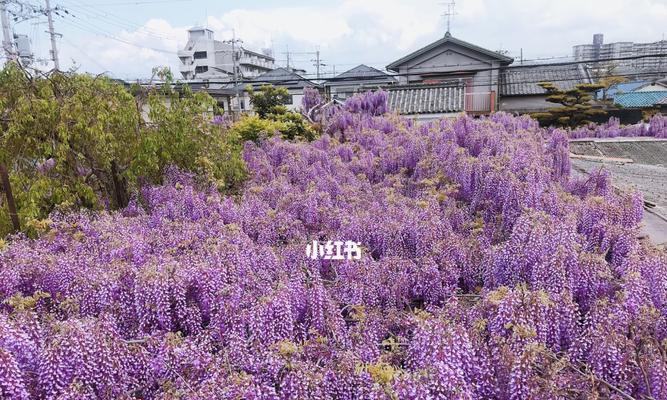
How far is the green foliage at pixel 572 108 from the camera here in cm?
2828

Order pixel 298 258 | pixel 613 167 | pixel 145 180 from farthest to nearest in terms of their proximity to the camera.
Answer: pixel 613 167, pixel 145 180, pixel 298 258

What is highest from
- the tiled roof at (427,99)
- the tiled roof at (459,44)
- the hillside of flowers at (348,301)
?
the tiled roof at (459,44)

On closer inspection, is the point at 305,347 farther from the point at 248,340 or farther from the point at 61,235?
the point at 61,235

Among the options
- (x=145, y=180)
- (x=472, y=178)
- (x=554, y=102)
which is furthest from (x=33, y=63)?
(x=554, y=102)

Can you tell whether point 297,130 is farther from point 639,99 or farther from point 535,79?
point 639,99

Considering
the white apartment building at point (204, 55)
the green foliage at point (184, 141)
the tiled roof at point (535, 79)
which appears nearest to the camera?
the green foliage at point (184, 141)

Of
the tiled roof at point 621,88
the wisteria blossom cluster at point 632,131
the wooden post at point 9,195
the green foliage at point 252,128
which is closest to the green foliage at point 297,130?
the green foliage at point 252,128

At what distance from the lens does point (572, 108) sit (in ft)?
92.6

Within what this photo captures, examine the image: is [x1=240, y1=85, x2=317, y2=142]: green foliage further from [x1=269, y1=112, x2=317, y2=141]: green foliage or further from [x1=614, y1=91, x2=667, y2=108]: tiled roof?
[x1=614, y1=91, x2=667, y2=108]: tiled roof

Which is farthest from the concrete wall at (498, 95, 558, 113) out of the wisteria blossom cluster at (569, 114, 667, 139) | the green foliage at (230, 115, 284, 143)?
the green foliage at (230, 115, 284, 143)

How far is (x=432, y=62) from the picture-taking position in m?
29.1

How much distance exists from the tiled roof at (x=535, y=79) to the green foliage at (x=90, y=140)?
2515cm

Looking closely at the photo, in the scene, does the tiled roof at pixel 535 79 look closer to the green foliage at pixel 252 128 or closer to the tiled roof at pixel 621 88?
the tiled roof at pixel 621 88

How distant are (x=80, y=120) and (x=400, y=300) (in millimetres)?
5685
